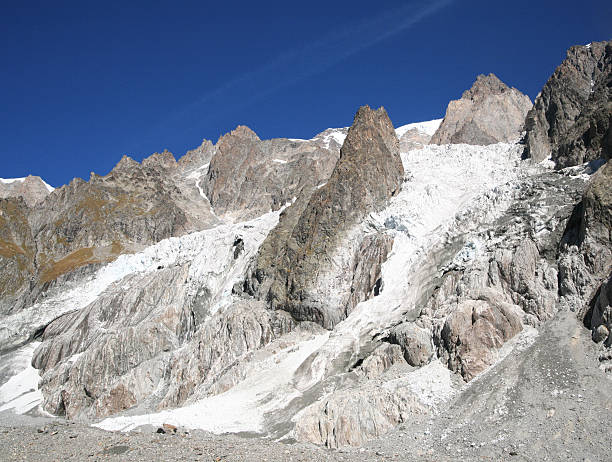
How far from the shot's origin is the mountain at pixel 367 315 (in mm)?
26938

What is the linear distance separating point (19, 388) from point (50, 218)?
73282 mm

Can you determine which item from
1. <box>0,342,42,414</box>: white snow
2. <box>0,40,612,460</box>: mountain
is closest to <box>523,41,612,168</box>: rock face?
<box>0,40,612,460</box>: mountain

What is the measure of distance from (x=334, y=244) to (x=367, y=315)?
48.7ft

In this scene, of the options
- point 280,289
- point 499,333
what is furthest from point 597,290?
point 280,289

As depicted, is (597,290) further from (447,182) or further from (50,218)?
(50,218)

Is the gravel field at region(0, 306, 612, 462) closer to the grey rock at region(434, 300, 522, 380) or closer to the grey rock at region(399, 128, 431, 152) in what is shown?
the grey rock at region(434, 300, 522, 380)

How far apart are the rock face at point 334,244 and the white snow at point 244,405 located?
7848 millimetres

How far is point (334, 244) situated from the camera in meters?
60.3

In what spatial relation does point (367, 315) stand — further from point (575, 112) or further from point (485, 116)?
point (485, 116)

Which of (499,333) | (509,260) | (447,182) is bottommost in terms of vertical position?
(499,333)

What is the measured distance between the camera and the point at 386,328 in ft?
141

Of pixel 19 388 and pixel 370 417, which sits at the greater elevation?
pixel 19 388

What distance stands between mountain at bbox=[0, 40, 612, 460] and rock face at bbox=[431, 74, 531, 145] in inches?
1238

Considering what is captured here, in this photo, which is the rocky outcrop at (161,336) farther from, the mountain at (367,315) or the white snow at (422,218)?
the white snow at (422,218)
